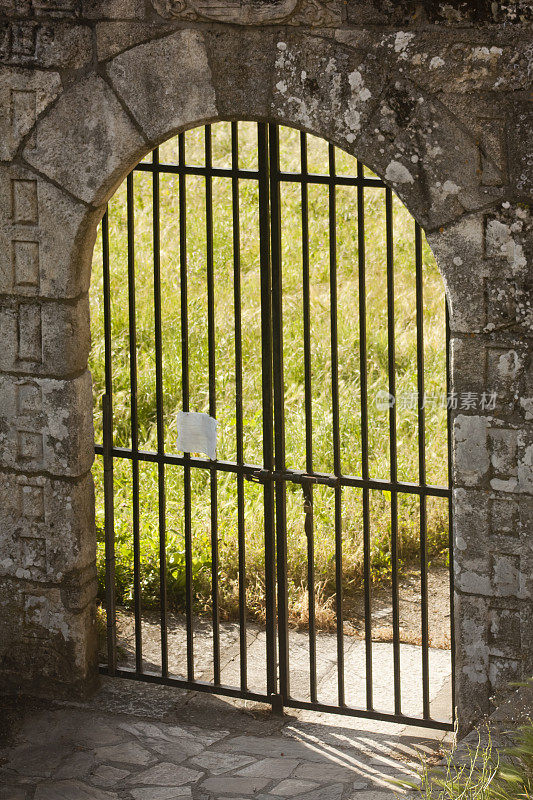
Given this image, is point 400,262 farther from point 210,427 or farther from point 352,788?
point 352,788

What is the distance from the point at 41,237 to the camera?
4863mm

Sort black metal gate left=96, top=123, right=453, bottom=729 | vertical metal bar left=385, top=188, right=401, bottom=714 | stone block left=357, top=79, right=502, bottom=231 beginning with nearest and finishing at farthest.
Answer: stone block left=357, top=79, right=502, bottom=231, vertical metal bar left=385, top=188, right=401, bottom=714, black metal gate left=96, top=123, right=453, bottom=729

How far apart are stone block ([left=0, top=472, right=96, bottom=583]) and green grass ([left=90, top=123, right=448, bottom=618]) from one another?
1089 millimetres

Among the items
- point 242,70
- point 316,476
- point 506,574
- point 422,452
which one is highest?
point 242,70

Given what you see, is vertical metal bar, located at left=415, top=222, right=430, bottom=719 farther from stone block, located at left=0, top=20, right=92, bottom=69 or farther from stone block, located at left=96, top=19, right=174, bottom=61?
stone block, located at left=0, top=20, right=92, bottom=69

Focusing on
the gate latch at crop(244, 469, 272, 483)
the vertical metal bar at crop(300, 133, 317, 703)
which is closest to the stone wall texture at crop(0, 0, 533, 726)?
the vertical metal bar at crop(300, 133, 317, 703)

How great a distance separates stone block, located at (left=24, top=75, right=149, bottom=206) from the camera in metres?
4.62

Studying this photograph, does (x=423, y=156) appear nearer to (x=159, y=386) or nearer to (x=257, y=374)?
(x=159, y=386)

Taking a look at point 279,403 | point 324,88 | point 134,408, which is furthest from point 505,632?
point 324,88

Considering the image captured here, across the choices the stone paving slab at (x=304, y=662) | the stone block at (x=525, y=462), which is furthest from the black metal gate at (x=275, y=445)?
the stone block at (x=525, y=462)

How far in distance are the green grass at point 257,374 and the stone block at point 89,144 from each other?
7.69ft

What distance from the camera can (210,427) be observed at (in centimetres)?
508

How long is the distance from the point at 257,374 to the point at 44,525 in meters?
2.98

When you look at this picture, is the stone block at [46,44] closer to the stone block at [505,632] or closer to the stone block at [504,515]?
the stone block at [504,515]
